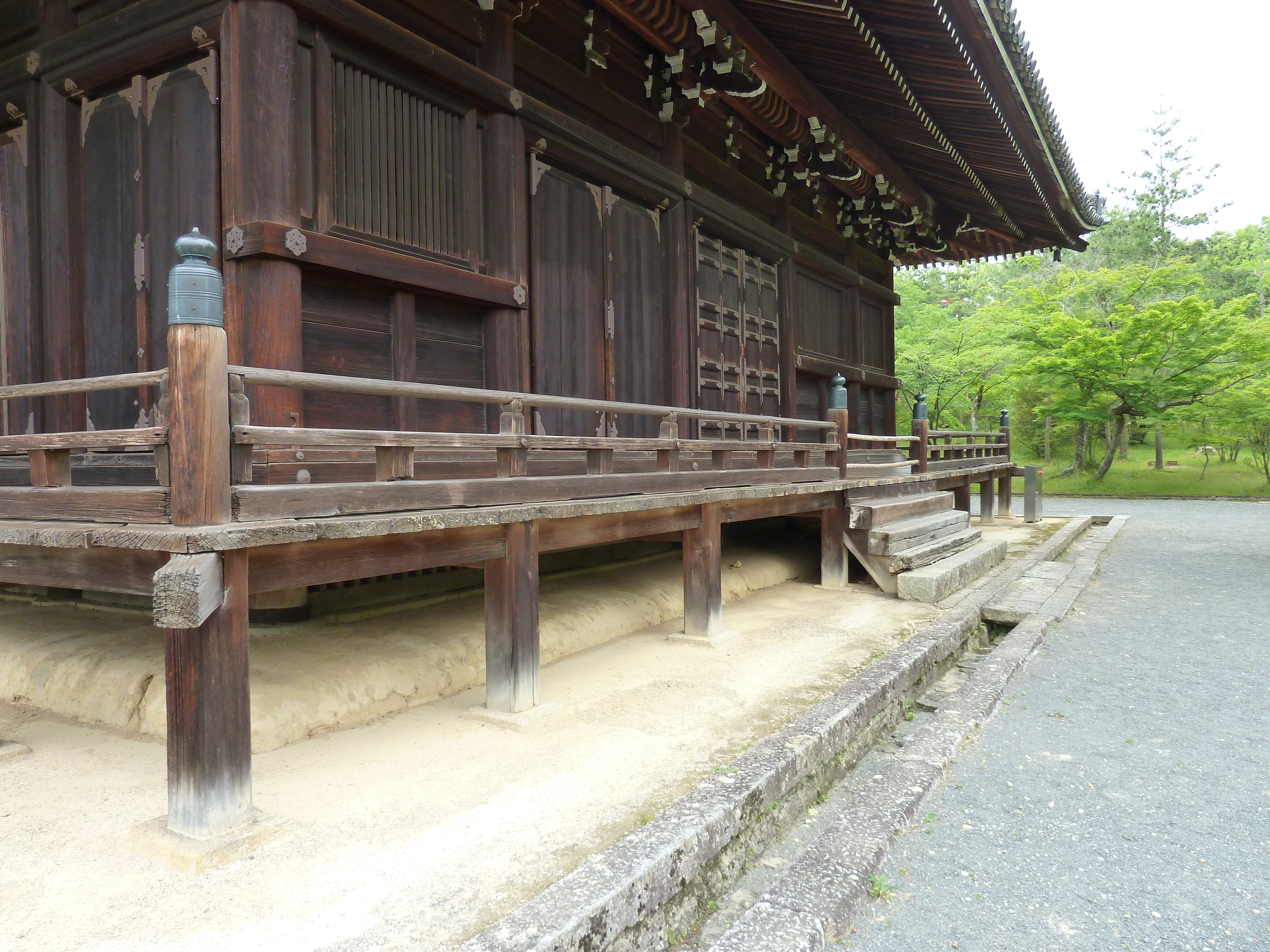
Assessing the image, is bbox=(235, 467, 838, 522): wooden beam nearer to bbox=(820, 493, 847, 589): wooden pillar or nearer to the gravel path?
the gravel path

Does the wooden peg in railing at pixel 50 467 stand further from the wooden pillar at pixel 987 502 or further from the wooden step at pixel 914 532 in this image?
the wooden pillar at pixel 987 502

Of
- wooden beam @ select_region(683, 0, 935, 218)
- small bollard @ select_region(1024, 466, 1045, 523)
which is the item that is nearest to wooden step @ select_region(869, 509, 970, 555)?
wooden beam @ select_region(683, 0, 935, 218)

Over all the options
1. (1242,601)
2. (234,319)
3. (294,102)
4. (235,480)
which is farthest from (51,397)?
(1242,601)

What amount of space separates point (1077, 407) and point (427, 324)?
24.5 metres

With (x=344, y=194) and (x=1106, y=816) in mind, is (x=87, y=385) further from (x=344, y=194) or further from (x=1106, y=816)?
(x=1106, y=816)

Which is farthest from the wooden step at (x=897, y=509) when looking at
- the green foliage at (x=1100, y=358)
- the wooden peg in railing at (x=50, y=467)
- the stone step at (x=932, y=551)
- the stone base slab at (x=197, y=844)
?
the green foliage at (x=1100, y=358)

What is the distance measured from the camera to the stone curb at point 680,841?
2.55 metres

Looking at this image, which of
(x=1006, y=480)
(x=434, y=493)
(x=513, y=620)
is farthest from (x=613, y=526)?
(x=1006, y=480)

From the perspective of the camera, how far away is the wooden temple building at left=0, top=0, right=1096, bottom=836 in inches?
129

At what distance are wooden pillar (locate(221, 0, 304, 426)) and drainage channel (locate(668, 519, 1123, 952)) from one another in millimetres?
3567

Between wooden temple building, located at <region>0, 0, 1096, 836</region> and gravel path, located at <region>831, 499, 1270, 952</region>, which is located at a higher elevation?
wooden temple building, located at <region>0, 0, 1096, 836</region>

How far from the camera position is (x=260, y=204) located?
4512mm

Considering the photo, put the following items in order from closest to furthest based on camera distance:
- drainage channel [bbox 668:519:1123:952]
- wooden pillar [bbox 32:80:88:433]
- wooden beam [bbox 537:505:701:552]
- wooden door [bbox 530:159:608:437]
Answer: drainage channel [bbox 668:519:1123:952] < wooden beam [bbox 537:505:701:552] < wooden pillar [bbox 32:80:88:433] < wooden door [bbox 530:159:608:437]

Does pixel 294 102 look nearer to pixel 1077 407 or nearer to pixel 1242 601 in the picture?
pixel 1242 601
